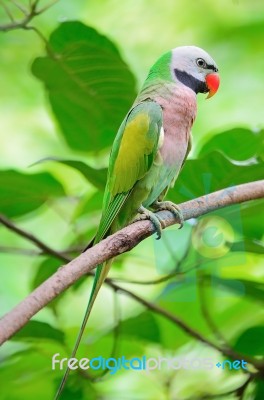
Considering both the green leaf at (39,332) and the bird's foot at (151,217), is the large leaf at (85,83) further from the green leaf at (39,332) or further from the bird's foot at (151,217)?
the green leaf at (39,332)

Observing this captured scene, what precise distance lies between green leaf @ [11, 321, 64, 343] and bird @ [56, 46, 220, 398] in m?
0.17

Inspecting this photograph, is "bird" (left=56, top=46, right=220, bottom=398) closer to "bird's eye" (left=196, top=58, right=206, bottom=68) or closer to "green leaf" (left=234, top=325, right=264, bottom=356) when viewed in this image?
"bird's eye" (left=196, top=58, right=206, bottom=68)

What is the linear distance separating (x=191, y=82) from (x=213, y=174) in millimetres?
145

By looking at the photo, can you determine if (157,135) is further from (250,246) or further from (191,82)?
(250,246)

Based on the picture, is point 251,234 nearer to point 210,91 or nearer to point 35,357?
point 210,91

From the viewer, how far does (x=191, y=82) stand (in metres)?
1.09

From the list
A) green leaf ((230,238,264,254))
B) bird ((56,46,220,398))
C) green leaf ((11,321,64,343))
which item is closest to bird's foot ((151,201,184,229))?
bird ((56,46,220,398))

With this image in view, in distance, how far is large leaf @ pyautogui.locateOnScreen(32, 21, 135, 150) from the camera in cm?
117

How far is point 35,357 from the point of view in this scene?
1177 millimetres

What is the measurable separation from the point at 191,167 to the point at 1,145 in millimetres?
1786

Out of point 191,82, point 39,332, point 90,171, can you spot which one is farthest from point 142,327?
point 191,82

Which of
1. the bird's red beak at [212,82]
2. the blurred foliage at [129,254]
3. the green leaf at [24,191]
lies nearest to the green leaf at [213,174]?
the blurred foliage at [129,254]

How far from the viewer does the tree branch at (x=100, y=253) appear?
66 cm

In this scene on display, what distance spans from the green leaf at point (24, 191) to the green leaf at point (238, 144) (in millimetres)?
253
